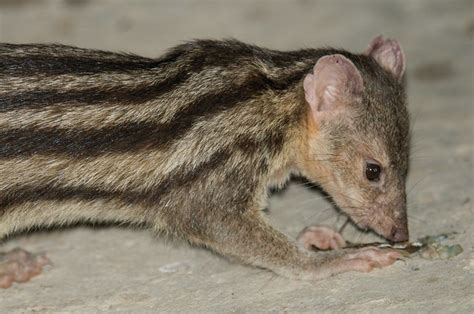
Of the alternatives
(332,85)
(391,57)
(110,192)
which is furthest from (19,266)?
(391,57)

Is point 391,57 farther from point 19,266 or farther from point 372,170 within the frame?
point 19,266

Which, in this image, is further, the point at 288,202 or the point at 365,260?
the point at 288,202

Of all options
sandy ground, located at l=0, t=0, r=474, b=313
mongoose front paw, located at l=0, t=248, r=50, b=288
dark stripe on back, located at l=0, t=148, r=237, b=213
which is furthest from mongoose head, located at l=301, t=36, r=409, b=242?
mongoose front paw, located at l=0, t=248, r=50, b=288

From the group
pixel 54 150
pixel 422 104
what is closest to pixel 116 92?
pixel 54 150

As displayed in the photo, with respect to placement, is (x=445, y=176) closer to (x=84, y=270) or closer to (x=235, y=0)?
(x=84, y=270)

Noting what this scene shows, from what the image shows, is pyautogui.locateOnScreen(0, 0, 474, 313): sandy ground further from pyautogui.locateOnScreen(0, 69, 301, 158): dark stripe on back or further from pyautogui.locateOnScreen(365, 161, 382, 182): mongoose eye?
pyautogui.locateOnScreen(0, 69, 301, 158): dark stripe on back

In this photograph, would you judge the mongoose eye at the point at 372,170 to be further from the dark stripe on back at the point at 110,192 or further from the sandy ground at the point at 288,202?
the dark stripe on back at the point at 110,192
